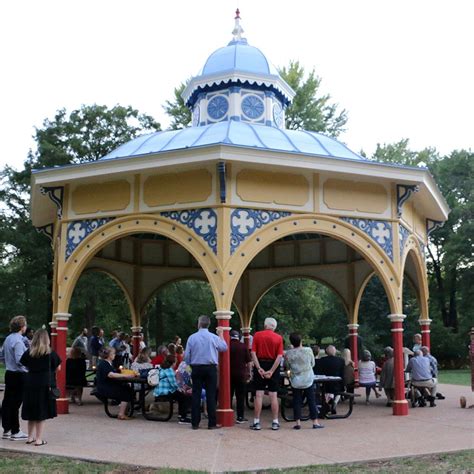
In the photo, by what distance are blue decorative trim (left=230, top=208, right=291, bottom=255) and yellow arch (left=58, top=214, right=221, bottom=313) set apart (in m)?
0.43

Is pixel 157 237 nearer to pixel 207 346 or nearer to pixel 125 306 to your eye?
pixel 207 346


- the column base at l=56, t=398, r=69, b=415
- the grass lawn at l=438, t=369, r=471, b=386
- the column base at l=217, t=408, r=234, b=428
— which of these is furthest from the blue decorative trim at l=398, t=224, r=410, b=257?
the grass lawn at l=438, t=369, r=471, b=386

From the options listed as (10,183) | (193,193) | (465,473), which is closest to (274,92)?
(193,193)

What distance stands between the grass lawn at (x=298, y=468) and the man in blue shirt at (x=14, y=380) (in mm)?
1037

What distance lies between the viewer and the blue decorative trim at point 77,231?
10.4 m

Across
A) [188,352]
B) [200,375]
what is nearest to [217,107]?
[188,352]

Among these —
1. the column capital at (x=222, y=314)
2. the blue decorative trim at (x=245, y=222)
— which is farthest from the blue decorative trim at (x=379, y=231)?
the column capital at (x=222, y=314)

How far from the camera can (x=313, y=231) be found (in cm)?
989

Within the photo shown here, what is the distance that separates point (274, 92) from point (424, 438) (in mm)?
7589

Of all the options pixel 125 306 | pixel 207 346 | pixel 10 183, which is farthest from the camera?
pixel 125 306

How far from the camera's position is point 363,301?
2912cm

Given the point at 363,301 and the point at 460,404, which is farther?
the point at 363,301

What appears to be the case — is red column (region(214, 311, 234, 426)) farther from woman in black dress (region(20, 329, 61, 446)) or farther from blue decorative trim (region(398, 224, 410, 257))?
blue decorative trim (region(398, 224, 410, 257))

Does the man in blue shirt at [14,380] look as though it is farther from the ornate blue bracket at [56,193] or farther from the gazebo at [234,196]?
the ornate blue bracket at [56,193]
